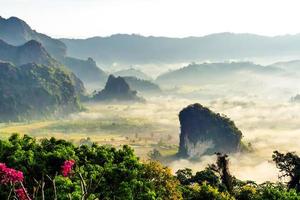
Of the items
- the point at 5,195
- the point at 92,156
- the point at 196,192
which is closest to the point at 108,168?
the point at 92,156

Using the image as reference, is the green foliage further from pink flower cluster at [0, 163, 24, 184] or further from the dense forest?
pink flower cluster at [0, 163, 24, 184]

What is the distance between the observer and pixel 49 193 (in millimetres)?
56281

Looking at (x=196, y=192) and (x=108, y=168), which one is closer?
(x=108, y=168)

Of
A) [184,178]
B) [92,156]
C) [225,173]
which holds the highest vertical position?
[92,156]

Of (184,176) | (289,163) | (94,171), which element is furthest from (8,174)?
(184,176)

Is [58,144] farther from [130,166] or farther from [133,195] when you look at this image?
[133,195]

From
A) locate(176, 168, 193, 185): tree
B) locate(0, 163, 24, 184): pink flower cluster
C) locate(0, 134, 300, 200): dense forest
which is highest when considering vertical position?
locate(0, 163, 24, 184): pink flower cluster

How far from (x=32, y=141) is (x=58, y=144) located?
12.9ft

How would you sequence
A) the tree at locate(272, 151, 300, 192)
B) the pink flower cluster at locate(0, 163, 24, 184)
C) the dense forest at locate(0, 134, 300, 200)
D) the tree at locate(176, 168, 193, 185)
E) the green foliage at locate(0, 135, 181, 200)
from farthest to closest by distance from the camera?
the tree at locate(176, 168, 193, 185) < the tree at locate(272, 151, 300, 192) < the green foliage at locate(0, 135, 181, 200) < the dense forest at locate(0, 134, 300, 200) < the pink flower cluster at locate(0, 163, 24, 184)

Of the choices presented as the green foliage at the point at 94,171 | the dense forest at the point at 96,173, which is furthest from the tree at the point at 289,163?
the green foliage at the point at 94,171

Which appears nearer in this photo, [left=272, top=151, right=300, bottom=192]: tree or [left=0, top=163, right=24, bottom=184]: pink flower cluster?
[left=0, top=163, right=24, bottom=184]: pink flower cluster

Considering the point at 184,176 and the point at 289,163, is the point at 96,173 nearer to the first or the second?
the point at 289,163

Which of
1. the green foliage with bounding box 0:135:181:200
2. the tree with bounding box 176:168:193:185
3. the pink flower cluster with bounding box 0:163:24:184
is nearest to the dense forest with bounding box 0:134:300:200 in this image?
the green foliage with bounding box 0:135:181:200

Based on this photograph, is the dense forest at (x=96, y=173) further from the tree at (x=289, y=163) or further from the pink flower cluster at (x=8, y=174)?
the pink flower cluster at (x=8, y=174)
